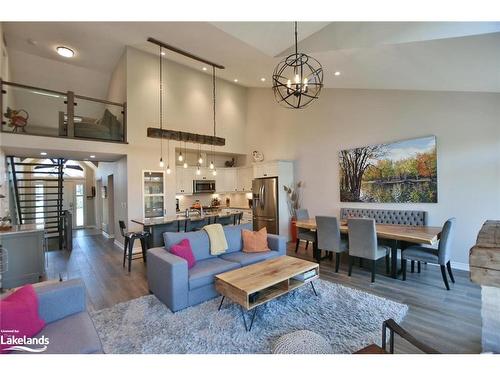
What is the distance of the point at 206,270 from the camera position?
302 cm

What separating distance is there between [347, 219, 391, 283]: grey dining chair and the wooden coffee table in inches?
43.2

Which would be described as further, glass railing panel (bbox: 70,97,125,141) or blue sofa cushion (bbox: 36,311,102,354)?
glass railing panel (bbox: 70,97,125,141)

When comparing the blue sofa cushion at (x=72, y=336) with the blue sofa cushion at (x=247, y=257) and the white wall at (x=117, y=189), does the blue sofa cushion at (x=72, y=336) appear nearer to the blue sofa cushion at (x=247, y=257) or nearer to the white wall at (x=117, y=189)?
the blue sofa cushion at (x=247, y=257)

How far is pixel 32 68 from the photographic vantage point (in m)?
6.39

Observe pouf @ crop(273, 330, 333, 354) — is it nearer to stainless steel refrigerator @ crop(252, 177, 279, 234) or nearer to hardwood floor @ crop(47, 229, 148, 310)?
hardwood floor @ crop(47, 229, 148, 310)

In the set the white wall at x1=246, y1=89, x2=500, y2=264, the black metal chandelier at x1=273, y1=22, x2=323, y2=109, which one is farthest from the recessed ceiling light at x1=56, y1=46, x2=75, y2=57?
the white wall at x1=246, y1=89, x2=500, y2=264

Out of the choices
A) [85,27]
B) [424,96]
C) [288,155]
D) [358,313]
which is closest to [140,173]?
[85,27]

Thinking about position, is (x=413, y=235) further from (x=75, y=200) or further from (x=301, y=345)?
(x=75, y=200)

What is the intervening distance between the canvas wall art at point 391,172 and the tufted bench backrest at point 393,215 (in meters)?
0.22

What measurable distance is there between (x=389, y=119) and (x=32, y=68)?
9182 millimetres

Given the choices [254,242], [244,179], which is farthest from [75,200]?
[254,242]

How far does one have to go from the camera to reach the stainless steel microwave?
7.18 metres

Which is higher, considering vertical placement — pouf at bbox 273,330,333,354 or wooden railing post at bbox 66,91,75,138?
wooden railing post at bbox 66,91,75,138
